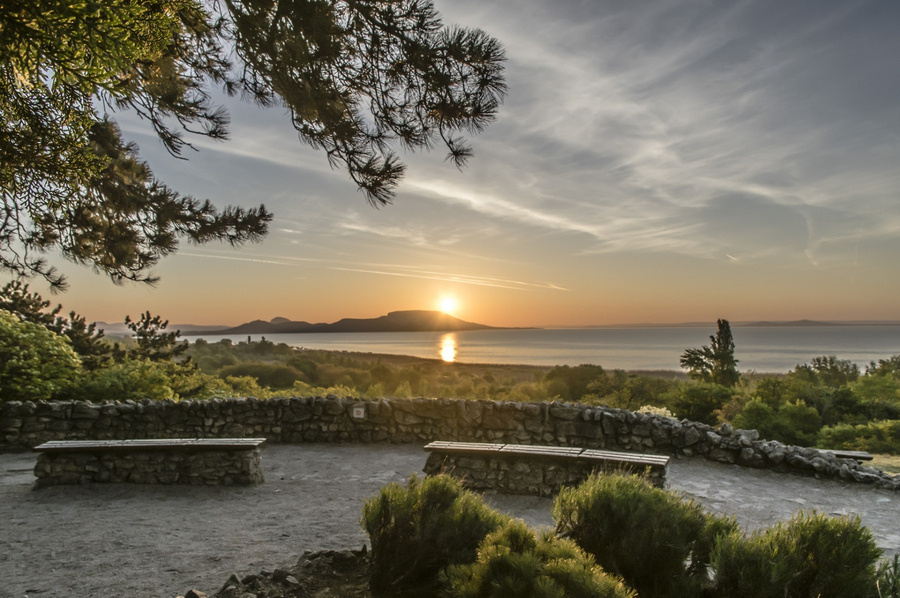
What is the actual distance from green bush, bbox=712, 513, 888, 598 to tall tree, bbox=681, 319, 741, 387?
17345 millimetres

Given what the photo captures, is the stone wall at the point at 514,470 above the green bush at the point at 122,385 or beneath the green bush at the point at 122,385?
beneath

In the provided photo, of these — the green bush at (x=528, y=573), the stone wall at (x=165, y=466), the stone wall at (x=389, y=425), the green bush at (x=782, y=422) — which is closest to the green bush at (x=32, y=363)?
the stone wall at (x=389, y=425)

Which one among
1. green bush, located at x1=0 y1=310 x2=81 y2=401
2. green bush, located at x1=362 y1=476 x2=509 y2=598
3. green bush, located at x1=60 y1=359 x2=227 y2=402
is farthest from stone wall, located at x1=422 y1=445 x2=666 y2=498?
green bush, located at x1=0 y1=310 x2=81 y2=401

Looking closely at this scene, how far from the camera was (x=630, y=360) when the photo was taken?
6475cm

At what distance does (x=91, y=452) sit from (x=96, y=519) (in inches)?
61.3

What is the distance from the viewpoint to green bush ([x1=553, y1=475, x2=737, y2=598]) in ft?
9.34

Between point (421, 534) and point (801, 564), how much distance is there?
192 centimetres

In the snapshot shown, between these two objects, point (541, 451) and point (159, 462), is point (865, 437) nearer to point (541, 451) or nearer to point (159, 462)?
point (541, 451)

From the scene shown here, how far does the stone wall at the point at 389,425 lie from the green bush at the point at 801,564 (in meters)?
4.90

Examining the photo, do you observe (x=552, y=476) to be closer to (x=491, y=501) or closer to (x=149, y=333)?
(x=491, y=501)

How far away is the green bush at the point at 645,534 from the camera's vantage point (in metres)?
2.85

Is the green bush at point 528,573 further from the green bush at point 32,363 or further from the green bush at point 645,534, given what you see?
the green bush at point 32,363

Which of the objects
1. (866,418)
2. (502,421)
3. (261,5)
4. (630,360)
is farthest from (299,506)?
(630,360)

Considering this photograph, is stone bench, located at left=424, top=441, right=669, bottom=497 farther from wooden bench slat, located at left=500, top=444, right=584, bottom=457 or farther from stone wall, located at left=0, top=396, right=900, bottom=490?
stone wall, located at left=0, top=396, right=900, bottom=490
